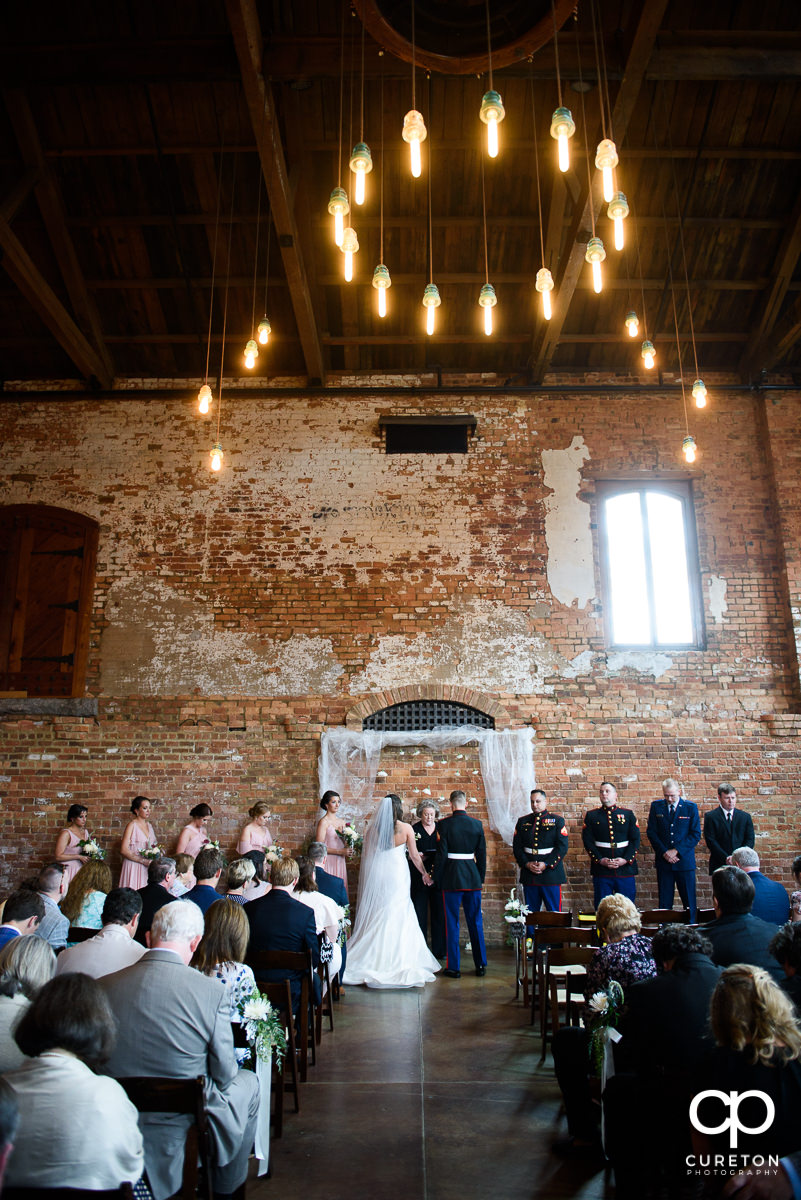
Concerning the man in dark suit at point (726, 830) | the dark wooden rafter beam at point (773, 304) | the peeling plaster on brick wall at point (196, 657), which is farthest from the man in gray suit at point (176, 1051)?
the dark wooden rafter beam at point (773, 304)

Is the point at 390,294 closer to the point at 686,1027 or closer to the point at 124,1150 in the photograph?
the point at 686,1027

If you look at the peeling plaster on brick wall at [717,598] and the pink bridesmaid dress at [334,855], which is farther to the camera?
the peeling plaster on brick wall at [717,598]

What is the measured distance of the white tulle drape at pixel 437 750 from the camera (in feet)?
31.8

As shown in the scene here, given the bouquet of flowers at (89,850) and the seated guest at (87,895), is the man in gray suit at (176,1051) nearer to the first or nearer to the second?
the seated guest at (87,895)

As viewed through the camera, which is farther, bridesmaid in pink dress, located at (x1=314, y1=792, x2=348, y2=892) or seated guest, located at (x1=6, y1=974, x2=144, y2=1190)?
bridesmaid in pink dress, located at (x1=314, y1=792, x2=348, y2=892)

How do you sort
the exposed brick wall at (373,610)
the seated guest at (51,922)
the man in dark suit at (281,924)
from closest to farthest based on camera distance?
the seated guest at (51,922) → the man in dark suit at (281,924) → the exposed brick wall at (373,610)

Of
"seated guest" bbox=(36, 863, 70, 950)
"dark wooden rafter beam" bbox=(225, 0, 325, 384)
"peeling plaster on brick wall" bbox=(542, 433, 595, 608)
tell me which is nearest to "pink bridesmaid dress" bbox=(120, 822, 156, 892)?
"seated guest" bbox=(36, 863, 70, 950)

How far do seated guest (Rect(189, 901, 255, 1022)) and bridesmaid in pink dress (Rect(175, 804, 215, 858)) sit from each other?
5646 mm

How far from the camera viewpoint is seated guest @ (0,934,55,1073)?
2.96 m

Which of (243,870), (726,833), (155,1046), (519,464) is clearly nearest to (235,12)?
(519,464)

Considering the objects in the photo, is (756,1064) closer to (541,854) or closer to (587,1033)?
(587,1033)

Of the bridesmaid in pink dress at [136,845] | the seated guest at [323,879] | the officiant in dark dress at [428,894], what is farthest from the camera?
the bridesmaid in pink dress at [136,845]

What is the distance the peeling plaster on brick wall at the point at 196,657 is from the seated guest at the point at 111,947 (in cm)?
594

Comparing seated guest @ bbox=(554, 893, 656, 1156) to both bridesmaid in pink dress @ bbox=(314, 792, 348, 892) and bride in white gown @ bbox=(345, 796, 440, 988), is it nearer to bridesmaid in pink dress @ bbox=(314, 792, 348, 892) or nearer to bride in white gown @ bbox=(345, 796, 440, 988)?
bride in white gown @ bbox=(345, 796, 440, 988)
